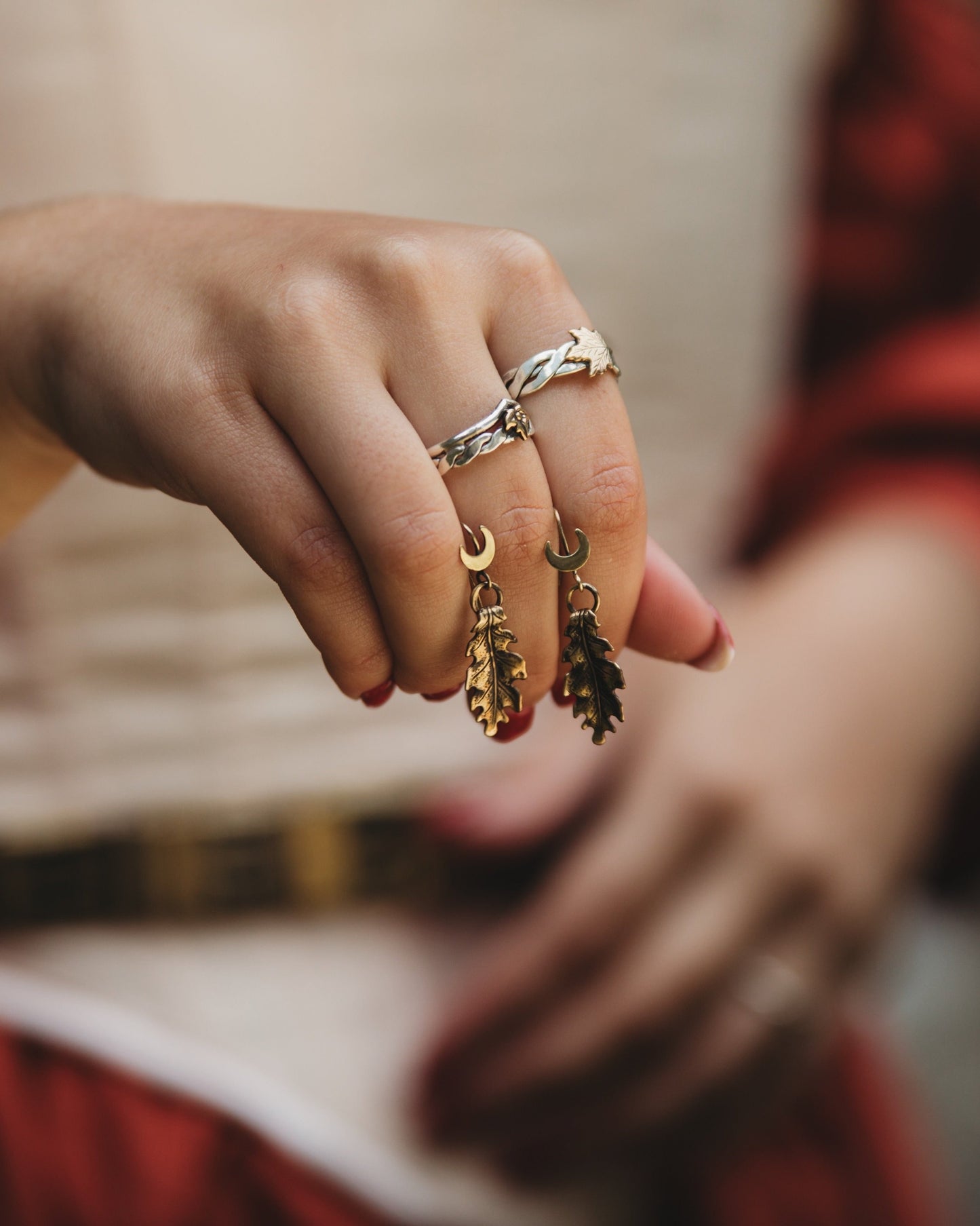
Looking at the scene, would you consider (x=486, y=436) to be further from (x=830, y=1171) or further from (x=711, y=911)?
(x=830, y=1171)

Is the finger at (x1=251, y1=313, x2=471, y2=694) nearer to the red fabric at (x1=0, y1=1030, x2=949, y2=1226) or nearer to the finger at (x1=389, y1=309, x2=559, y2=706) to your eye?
the finger at (x1=389, y1=309, x2=559, y2=706)

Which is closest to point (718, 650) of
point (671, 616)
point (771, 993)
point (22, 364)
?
point (671, 616)

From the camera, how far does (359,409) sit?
9.3 inches

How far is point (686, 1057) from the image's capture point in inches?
20.9

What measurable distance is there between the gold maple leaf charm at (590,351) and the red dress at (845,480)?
17.3 inches

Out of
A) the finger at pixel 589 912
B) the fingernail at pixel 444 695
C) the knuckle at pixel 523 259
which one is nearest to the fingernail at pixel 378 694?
the fingernail at pixel 444 695

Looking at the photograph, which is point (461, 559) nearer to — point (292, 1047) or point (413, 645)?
point (413, 645)

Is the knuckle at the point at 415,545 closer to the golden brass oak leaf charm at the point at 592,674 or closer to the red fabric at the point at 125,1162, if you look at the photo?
the golden brass oak leaf charm at the point at 592,674

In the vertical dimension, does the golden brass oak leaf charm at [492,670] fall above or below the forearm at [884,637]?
above

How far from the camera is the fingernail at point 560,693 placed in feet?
0.94

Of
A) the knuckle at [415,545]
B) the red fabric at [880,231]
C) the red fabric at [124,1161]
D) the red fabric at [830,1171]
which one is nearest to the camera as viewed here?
the knuckle at [415,545]

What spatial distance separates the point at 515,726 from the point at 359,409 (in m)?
0.11

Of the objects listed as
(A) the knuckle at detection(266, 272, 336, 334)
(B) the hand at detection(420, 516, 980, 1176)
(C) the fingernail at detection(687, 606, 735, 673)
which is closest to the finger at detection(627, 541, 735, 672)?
(C) the fingernail at detection(687, 606, 735, 673)

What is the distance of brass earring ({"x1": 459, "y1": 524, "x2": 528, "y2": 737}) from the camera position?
0.25 meters
